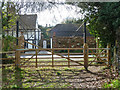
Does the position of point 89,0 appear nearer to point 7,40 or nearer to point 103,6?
point 103,6

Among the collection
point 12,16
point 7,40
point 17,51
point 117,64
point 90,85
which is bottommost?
point 90,85

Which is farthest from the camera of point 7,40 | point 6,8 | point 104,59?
point 104,59

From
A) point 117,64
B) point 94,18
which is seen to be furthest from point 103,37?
point 117,64

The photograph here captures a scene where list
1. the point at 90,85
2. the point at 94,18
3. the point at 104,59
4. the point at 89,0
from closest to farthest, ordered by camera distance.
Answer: the point at 90,85 → the point at 89,0 → the point at 94,18 → the point at 104,59

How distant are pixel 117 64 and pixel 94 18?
2.25 m

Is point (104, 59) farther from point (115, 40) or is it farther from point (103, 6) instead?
point (103, 6)

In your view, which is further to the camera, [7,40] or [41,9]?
[41,9]

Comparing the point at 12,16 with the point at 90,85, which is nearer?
the point at 90,85

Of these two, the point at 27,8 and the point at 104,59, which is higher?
the point at 27,8

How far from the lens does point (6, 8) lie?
18.5ft

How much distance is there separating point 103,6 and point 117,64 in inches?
95.2

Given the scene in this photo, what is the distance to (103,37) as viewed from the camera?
667 centimetres

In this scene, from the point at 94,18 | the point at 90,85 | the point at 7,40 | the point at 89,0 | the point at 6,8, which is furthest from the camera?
the point at 94,18

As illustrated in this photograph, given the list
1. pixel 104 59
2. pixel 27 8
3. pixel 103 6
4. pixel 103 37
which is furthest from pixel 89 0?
pixel 104 59
